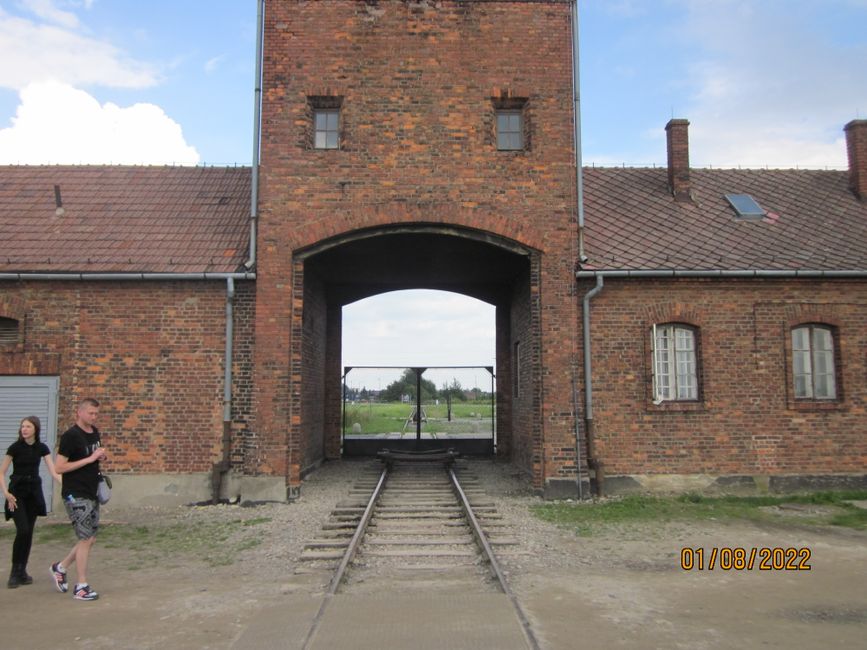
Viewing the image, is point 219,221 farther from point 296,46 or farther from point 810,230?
point 810,230

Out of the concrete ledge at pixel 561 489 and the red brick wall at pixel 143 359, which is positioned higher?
the red brick wall at pixel 143 359

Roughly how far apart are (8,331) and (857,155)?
17.8 meters

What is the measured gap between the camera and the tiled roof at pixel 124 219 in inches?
492

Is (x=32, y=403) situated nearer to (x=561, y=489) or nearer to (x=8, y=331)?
(x=8, y=331)

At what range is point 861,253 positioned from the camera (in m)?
13.4

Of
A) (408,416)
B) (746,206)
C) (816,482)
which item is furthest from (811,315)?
(408,416)

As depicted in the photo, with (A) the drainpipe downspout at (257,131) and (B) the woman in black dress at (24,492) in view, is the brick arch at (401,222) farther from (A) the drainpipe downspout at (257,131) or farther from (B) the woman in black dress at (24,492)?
(B) the woman in black dress at (24,492)

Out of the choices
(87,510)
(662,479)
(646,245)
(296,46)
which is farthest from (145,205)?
(662,479)

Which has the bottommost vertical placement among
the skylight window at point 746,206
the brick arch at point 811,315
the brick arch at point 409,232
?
the brick arch at point 811,315

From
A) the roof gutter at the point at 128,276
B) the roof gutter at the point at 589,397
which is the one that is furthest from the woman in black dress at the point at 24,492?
the roof gutter at the point at 589,397

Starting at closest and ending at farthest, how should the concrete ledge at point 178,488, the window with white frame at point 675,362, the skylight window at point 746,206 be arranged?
the concrete ledge at point 178,488, the window with white frame at point 675,362, the skylight window at point 746,206

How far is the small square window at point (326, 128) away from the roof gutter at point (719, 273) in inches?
197

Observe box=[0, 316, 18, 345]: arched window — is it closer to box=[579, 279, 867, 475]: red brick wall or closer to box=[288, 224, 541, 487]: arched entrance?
box=[288, 224, 541, 487]: arched entrance

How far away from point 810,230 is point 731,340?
340 cm
